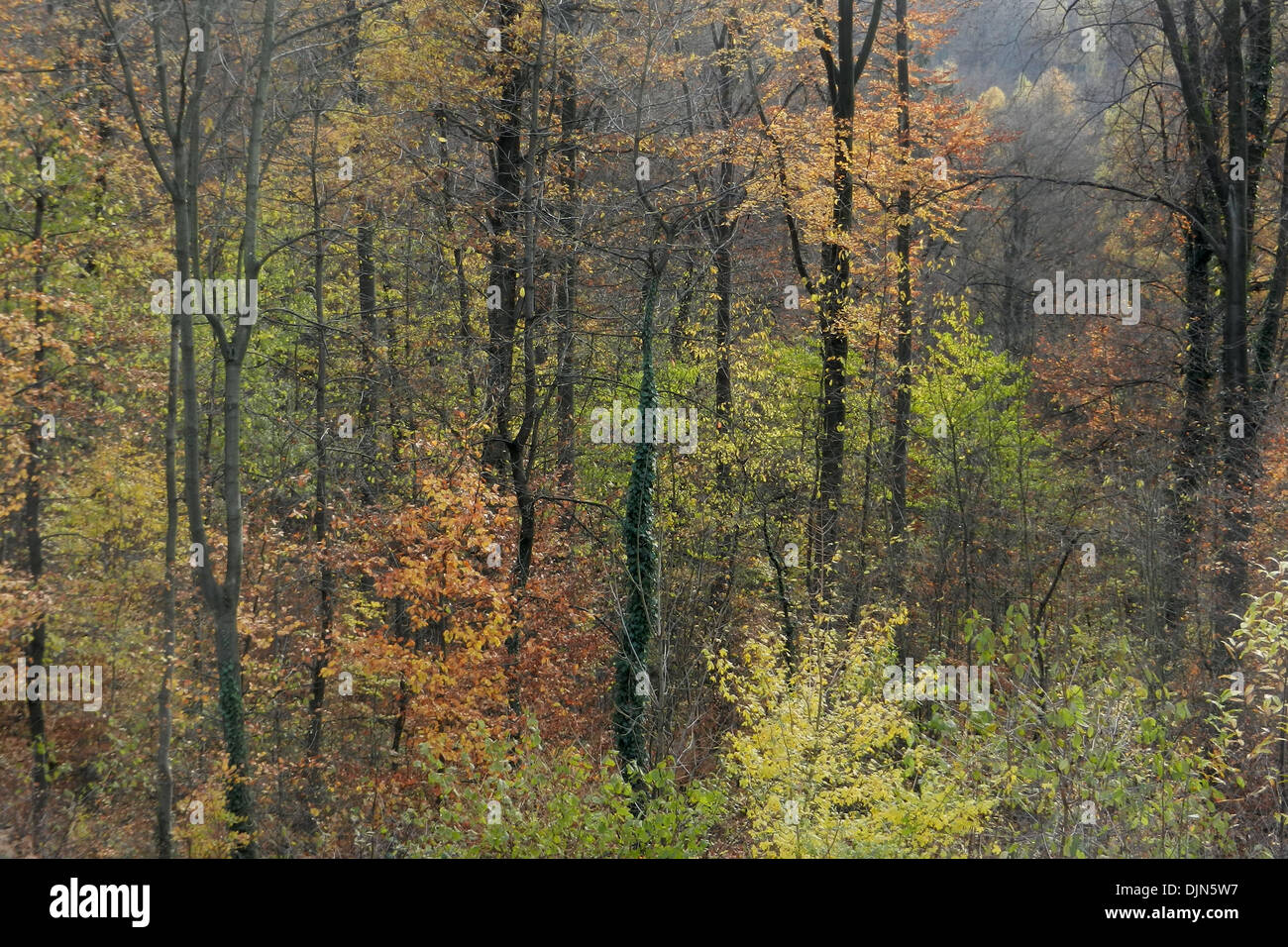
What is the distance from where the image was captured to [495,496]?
13.7 meters

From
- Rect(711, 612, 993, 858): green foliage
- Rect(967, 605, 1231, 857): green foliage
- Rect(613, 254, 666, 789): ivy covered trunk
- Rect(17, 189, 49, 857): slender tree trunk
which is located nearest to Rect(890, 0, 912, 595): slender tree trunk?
Rect(613, 254, 666, 789): ivy covered trunk

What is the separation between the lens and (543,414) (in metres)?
16.6

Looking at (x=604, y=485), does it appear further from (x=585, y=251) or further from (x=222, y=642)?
(x=222, y=642)

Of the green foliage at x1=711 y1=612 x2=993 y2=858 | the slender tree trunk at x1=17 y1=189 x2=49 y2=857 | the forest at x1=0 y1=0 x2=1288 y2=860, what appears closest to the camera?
the green foliage at x1=711 y1=612 x2=993 y2=858

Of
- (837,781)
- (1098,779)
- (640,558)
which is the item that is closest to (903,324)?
(640,558)

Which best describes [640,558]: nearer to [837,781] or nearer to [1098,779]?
[837,781]

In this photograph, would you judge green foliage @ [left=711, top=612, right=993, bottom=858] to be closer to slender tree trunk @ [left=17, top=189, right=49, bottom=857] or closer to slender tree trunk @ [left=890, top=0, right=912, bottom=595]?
slender tree trunk @ [left=890, top=0, right=912, bottom=595]

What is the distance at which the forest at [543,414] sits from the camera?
1234 centimetres

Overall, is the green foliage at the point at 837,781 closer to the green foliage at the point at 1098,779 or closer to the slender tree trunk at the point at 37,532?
the green foliage at the point at 1098,779

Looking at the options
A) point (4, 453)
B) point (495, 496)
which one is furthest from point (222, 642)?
point (4, 453)

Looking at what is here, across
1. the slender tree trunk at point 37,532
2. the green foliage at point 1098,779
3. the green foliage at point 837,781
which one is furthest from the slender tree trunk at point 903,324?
the slender tree trunk at point 37,532

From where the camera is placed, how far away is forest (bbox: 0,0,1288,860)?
486 inches
